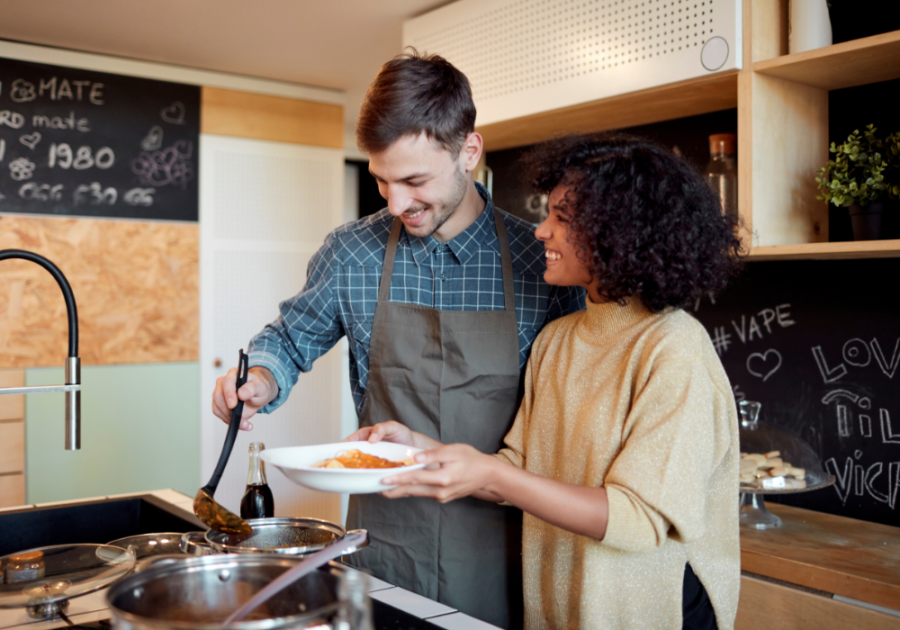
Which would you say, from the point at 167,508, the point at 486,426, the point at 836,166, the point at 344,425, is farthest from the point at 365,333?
the point at 344,425

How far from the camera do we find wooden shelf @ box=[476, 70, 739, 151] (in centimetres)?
206

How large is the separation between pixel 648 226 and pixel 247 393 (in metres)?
0.76

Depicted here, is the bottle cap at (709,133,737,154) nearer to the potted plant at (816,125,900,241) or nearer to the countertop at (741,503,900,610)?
the potted plant at (816,125,900,241)

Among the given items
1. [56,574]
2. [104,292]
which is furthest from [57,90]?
[56,574]

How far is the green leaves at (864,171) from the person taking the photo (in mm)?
1759

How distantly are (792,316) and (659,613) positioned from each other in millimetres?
1251

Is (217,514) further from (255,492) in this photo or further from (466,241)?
(466,241)

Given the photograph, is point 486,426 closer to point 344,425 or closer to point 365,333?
point 365,333

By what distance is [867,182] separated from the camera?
176 cm

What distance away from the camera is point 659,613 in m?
1.22

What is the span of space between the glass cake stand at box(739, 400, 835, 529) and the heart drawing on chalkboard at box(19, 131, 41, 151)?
2965 millimetres

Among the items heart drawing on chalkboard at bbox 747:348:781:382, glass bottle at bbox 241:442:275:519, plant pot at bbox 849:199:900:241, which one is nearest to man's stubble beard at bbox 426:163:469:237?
glass bottle at bbox 241:442:275:519

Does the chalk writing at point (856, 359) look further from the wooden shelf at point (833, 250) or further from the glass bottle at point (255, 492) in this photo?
the glass bottle at point (255, 492)

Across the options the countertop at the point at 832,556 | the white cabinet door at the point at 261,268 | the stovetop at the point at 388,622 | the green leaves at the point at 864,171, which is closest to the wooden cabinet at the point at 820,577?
the countertop at the point at 832,556
